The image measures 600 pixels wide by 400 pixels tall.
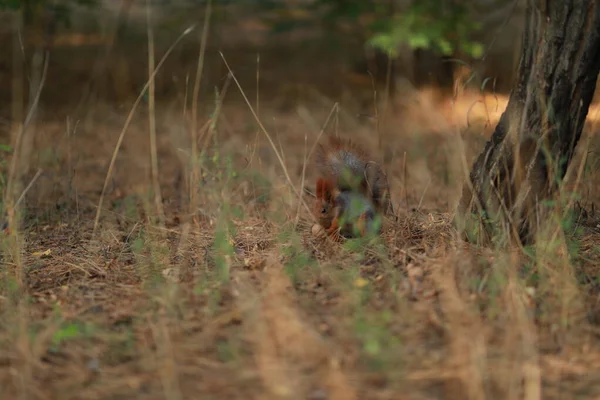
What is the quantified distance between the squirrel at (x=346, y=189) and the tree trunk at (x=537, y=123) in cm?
53

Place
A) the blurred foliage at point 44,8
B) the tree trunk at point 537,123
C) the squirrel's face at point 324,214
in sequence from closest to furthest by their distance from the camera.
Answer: the tree trunk at point 537,123 < the squirrel's face at point 324,214 < the blurred foliage at point 44,8

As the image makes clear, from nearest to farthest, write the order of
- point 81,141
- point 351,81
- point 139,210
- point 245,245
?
point 245,245 → point 139,210 → point 81,141 → point 351,81

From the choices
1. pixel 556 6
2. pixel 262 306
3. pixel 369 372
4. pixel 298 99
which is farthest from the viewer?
pixel 298 99

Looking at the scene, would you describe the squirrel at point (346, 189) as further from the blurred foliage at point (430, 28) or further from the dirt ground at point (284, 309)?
the blurred foliage at point (430, 28)

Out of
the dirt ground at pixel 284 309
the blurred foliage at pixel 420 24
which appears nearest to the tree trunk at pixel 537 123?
the dirt ground at pixel 284 309

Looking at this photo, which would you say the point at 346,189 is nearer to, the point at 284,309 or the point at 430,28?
the point at 284,309

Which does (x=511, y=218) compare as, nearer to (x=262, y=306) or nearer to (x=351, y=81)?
(x=262, y=306)

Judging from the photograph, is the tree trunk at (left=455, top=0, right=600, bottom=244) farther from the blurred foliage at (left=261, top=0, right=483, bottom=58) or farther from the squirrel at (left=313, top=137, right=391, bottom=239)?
the blurred foliage at (left=261, top=0, right=483, bottom=58)

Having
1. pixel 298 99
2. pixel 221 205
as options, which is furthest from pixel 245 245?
pixel 298 99

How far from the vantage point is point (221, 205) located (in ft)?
15.1

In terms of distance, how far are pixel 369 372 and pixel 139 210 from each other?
9.86 feet

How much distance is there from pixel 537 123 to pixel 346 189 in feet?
3.77

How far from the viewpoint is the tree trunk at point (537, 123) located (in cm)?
376

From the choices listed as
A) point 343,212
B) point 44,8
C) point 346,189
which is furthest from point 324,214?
point 44,8
